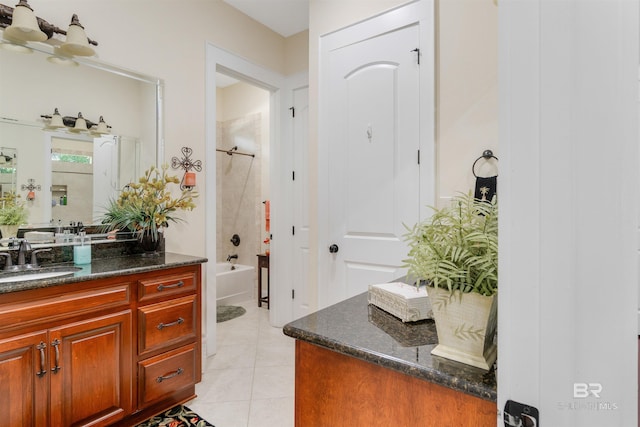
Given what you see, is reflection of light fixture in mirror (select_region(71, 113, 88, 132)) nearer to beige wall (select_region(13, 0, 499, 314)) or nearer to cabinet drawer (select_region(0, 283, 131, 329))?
beige wall (select_region(13, 0, 499, 314))

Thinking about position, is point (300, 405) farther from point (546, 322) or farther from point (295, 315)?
point (295, 315)

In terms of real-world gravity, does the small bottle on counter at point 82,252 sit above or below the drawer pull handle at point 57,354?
above

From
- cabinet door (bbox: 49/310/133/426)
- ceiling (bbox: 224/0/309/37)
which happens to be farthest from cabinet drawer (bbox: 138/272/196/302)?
ceiling (bbox: 224/0/309/37)

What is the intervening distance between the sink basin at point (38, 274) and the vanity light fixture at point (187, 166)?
0.98m

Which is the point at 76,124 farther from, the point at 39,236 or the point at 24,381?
the point at 24,381

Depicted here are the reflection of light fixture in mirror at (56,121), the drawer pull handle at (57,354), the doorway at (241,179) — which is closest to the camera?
the drawer pull handle at (57,354)

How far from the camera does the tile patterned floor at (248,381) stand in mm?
2033

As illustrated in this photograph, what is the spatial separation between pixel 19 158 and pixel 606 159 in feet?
8.60

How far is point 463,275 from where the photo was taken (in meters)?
0.67

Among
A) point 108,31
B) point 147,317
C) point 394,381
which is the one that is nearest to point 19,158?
point 108,31

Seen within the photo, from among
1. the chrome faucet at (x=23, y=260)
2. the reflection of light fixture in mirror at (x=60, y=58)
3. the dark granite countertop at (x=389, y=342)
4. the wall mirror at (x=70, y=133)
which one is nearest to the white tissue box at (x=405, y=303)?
the dark granite countertop at (x=389, y=342)

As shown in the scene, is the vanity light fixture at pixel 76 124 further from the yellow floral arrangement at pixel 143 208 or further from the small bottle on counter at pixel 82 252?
the small bottle on counter at pixel 82 252

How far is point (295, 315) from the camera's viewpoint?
139 inches

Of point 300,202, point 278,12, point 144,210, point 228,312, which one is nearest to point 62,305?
point 144,210
